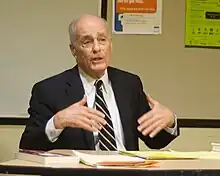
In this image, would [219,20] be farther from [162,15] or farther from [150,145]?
[150,145]

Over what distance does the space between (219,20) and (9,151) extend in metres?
1.35

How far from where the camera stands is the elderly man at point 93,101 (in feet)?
6.87

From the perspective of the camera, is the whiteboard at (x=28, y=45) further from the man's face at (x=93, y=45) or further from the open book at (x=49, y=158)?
the open book at (x=49, y=158)

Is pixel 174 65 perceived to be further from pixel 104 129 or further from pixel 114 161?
pixel 114 161

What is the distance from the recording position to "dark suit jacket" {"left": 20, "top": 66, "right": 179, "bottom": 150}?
6.88ft

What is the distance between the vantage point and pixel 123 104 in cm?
225

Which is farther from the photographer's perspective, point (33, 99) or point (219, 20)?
point (219, 20)

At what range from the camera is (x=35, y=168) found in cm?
129

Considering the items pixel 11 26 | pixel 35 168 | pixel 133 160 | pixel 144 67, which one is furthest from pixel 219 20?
pixel 35 168

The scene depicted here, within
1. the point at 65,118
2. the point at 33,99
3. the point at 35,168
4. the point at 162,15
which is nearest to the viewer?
the point at 35,168

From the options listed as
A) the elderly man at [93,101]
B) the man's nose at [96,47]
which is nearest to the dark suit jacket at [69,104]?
the elderly man at [93,101]

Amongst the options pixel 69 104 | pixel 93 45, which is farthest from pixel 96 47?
pixel 69 104

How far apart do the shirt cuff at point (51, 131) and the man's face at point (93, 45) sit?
361mm

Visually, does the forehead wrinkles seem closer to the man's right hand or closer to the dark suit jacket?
the dark suit jacket
